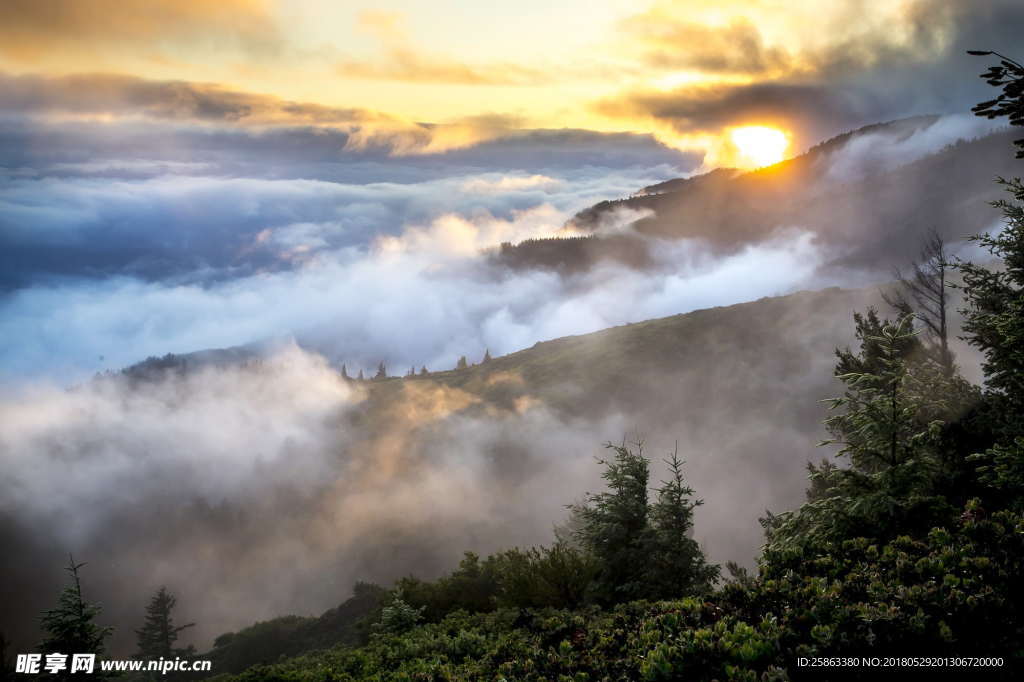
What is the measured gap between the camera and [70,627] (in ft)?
84.6

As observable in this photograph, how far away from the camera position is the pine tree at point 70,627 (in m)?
25.6

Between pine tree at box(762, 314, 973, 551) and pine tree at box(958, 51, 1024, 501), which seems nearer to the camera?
pine tree at box(958, 51, 1024, 501)

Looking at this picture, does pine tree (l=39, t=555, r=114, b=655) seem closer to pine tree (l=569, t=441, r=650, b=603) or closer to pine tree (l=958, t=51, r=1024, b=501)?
pine tree (l=569, t=441, r=650, b=603)

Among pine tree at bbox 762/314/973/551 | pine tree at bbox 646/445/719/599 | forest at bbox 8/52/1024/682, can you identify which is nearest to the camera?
forest at bbox 8/52/1024/682

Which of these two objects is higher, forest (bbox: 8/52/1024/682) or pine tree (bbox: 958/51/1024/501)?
pine tree (bbox: 958/51/1024/501)

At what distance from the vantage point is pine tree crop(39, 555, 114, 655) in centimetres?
2561

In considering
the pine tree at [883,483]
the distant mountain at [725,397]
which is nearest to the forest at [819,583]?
the pine tree at [883,483]

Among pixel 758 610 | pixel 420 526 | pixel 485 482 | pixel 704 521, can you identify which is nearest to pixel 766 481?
pixel 704 521

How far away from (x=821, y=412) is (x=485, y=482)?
306ft

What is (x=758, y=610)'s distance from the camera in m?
11.1

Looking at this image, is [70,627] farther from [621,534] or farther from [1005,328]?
[1005,328]

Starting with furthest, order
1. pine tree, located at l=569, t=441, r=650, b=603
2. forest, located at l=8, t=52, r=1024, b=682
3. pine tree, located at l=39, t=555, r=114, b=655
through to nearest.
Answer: pine tree, located at l=39, t=555, r=114, b=655 → pine tree, located at l=569, t=441, r=650, b=603 → forest, located at l=8, t=52, r=1024, b=682

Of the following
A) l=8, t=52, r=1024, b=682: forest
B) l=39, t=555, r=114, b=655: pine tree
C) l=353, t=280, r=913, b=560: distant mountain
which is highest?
l=353, t=280, r=913, b=560: distant mountain

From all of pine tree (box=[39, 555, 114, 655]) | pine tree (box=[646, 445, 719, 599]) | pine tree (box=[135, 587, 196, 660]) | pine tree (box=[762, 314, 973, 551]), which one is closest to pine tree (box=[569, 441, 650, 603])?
pine tree (box=[646, 445, 719, 599])
